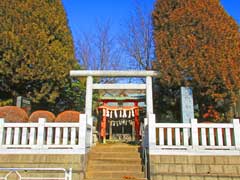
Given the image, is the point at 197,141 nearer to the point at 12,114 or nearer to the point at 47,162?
the point at 47,162

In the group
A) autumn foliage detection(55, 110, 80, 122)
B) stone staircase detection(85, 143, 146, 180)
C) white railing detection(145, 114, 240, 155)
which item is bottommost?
stone staircase detection(85, 143, 146, 180)

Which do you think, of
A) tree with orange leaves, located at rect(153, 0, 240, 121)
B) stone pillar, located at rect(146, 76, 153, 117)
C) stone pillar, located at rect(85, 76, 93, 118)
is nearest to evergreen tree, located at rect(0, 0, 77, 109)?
stone pillar, located at rect(85, 76, 93, 118)

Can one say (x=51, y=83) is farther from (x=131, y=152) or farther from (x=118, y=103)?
(x=131, y=152)

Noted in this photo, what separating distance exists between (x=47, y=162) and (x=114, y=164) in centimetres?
184

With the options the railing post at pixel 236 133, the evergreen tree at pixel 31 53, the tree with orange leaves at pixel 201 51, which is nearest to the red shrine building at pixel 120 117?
the evergreen tree at pixel 31 53

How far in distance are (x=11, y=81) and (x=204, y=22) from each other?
26.4 feet

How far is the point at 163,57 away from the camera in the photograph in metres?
8.99

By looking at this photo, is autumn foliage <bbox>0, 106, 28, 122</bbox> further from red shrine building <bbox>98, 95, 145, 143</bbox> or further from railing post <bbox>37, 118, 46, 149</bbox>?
red shrine building <bbox>98, 95, 145, 143</bbox>

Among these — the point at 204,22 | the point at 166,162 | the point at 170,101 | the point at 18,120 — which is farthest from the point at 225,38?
the point at 18,120

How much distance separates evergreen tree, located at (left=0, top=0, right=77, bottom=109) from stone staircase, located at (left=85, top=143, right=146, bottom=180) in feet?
12.5

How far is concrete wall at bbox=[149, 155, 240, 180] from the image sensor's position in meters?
5.57

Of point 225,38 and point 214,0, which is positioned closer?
point 225,38

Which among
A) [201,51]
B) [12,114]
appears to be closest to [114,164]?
[12,114]

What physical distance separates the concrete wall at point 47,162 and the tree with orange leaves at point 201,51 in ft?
15.6
